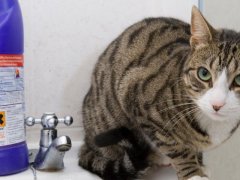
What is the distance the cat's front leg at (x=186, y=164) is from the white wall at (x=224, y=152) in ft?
0.93

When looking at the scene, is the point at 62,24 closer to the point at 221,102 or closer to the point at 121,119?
the point at 121,119

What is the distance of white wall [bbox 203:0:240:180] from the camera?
46.1 inches

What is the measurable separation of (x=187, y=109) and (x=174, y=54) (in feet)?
0.61

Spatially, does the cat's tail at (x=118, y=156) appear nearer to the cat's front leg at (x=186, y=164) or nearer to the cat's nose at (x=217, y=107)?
the cat's front leg at (x=186, y=164)

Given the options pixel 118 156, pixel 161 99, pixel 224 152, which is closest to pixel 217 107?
pixel 161 99

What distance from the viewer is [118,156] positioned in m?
1.02

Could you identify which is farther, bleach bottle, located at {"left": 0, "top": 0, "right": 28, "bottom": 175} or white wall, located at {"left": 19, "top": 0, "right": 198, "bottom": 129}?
white wall, located at {"left": 19, "top": 0, "right": 198, "bottom": 129}

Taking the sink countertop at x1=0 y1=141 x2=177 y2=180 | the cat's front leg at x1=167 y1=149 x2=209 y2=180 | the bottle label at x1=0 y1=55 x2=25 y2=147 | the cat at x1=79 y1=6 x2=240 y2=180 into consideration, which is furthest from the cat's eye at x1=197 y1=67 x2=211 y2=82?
the bottle label at x1=0 y1=55 x2=25 y2=147

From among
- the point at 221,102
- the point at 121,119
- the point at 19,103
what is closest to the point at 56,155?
the point at 19,103

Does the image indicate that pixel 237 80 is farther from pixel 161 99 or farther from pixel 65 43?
pixel 65 43

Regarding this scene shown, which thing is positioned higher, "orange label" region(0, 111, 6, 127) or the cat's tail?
"orange label" region(0, 111, 6, 127)

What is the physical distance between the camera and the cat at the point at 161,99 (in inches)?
33.8

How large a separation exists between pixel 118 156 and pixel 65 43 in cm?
39

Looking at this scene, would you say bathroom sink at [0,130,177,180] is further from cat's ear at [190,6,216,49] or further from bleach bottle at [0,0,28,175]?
cat's ear at [190,6,216,49]
